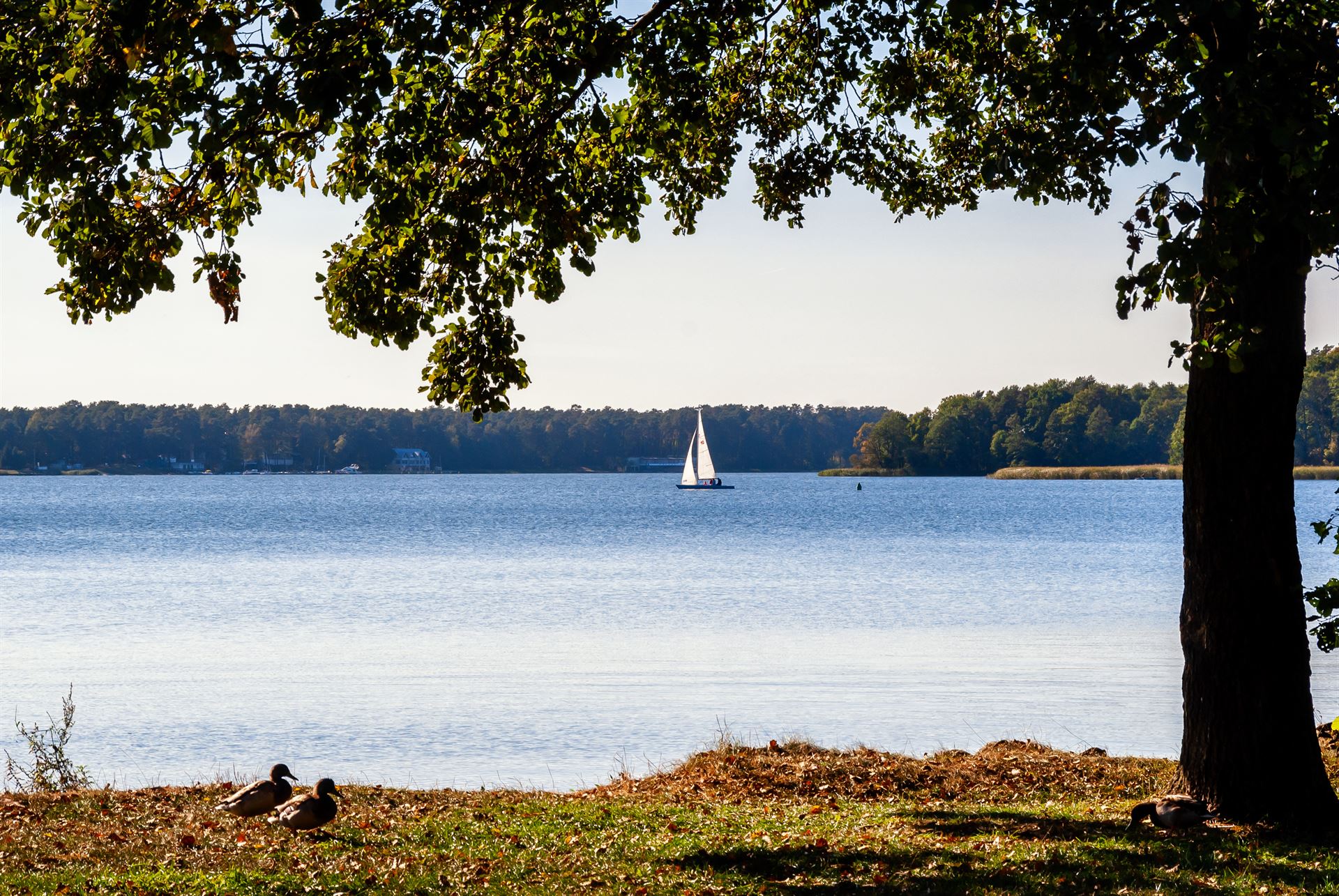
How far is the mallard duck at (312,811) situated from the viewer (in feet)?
31.7

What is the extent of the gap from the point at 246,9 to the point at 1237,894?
8417mm

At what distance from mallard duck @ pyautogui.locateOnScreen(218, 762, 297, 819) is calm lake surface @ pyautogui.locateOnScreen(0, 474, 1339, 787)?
4.61 meters

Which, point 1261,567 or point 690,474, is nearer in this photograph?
point 1261,567

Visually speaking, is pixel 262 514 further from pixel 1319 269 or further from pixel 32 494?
pixel 1319 269

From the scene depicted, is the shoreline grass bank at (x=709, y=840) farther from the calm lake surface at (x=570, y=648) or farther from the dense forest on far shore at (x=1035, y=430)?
the dense forest on far shore at (x=1035, y=430)

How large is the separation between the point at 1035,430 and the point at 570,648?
168m

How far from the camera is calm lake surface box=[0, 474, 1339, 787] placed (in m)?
17.0

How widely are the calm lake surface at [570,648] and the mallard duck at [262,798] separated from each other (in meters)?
4.61

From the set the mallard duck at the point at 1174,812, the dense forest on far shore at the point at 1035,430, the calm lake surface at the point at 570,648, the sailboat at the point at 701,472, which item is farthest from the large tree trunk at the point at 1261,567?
the dense forest on far shore at the point at 1035,430

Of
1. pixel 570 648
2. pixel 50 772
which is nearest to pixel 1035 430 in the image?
pixel 570 648

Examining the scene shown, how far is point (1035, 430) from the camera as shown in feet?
607

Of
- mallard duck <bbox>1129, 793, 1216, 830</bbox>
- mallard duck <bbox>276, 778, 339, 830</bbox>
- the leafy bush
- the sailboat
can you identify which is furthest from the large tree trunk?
the sailboat

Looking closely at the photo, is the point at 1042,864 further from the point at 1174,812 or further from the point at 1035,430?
the point at 1035,430

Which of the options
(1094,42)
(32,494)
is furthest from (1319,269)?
(32,494)
